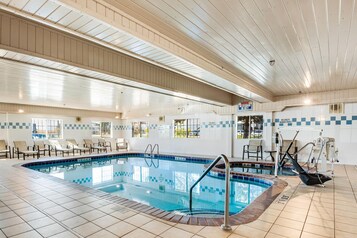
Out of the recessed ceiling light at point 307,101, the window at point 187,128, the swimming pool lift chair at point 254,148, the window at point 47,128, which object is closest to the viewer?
the recessed ceiling light at point 307,101

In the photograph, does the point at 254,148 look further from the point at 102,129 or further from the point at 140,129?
the point at 102,129

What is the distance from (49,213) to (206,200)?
272 centimetres

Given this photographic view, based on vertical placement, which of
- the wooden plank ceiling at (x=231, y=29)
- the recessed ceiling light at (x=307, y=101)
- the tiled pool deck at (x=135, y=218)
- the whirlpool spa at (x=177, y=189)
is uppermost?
the wooden plank ceiling at (x=231, y=29)

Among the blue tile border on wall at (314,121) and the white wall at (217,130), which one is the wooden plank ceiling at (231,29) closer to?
the white wall at (217,130)

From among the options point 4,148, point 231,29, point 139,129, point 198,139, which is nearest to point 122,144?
point 139,129

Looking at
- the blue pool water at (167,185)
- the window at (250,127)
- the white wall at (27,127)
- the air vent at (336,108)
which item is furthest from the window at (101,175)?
the air vent at (336,108)

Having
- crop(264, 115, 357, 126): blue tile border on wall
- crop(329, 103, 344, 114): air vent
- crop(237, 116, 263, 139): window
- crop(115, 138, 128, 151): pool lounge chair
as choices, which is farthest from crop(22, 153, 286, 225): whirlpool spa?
crop(115, 138, 128, 151): pool lounge chair

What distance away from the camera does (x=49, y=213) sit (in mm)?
2678

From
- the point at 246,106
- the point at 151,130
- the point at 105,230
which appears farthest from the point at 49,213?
the point at 151,130

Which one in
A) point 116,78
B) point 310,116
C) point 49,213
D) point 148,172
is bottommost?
point 148,172

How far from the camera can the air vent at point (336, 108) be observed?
6.76m

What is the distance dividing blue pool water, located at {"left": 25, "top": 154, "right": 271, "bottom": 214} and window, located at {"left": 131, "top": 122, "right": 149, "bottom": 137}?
15.0ft

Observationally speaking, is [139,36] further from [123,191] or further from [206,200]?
[123,191]

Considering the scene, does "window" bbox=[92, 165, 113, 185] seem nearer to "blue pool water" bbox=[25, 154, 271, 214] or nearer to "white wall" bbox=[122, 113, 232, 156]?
"blue pool water" bbox=[25, 154, 271, 214]
